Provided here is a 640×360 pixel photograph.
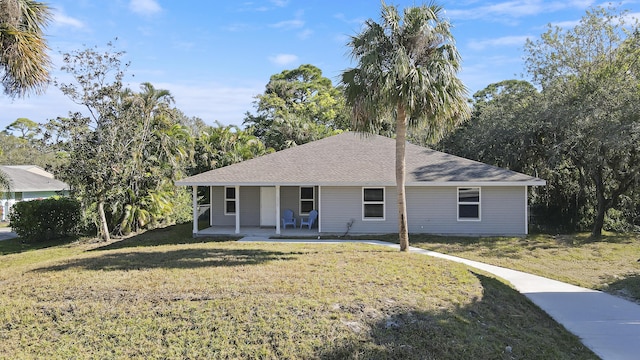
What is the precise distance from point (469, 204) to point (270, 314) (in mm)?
12842

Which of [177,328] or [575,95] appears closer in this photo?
[177,328]

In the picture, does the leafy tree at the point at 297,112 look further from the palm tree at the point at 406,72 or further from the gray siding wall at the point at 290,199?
the palm tree at the point at 406,72

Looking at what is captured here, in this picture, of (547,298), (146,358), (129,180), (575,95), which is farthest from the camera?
(129,180)

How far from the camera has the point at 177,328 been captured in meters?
6.33

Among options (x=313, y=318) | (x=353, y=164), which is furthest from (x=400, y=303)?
(x=353, y=164)

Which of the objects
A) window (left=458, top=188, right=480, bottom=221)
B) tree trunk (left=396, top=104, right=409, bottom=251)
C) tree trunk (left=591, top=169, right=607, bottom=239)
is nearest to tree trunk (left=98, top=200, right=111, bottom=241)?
tree trunk (left=396, top=104, right=409, bottom=251)

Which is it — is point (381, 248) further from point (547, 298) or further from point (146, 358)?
point (146, 358)

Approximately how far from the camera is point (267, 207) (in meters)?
19.6

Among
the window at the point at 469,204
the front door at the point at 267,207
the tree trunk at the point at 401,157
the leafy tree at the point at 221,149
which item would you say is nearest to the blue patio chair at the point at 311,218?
the front door at the point at 267,207

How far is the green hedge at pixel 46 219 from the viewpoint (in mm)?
20016

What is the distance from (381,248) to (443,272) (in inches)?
158

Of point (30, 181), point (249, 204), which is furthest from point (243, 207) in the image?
point (30, 181)

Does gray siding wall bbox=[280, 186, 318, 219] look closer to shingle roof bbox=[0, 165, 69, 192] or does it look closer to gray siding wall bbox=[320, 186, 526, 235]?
gray siding wall bbox=[320, 186, 526, 235]

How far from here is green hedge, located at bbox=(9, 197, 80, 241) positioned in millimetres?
20016
